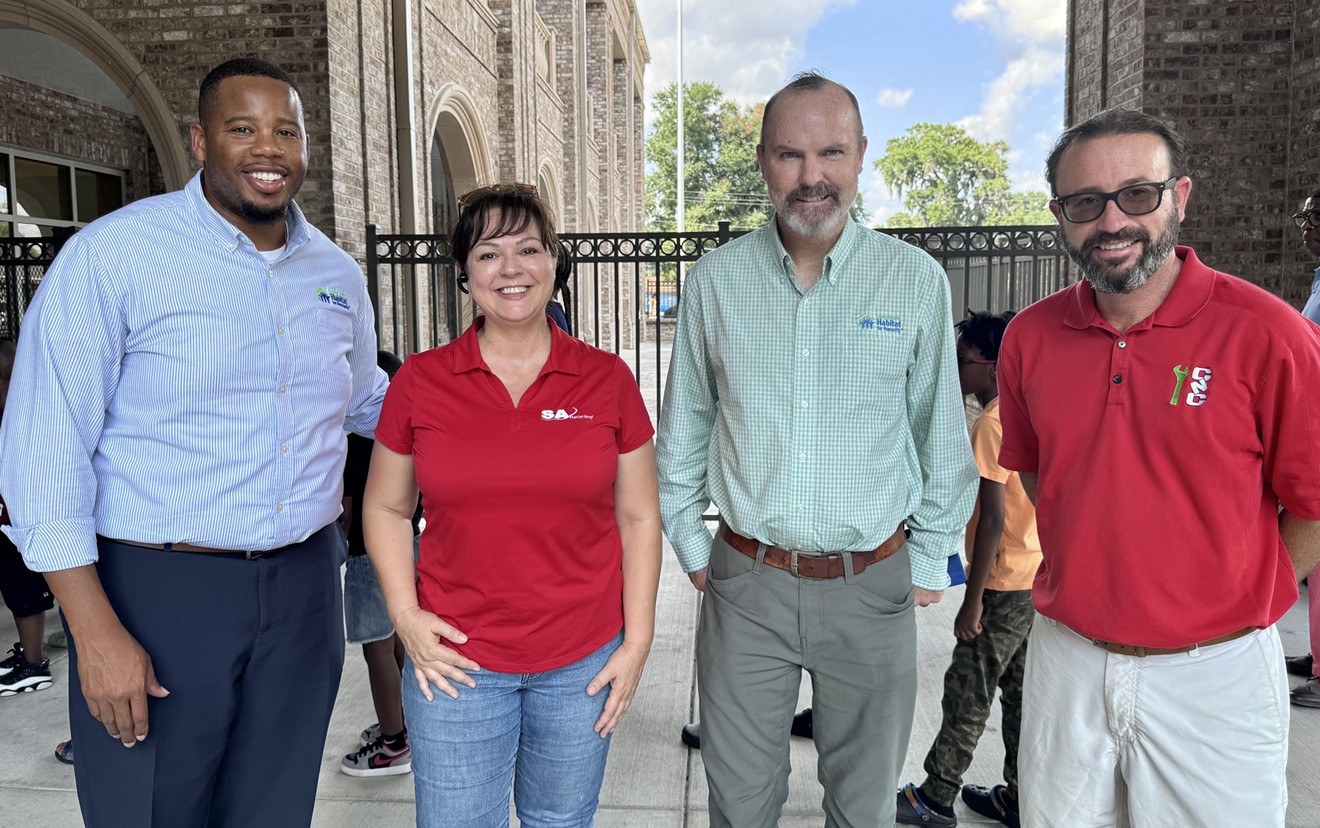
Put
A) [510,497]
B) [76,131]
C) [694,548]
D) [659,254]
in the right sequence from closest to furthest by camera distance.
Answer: [510,497]
[694,548]
[659,254]
[76,131]

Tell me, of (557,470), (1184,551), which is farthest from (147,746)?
(1184,551)

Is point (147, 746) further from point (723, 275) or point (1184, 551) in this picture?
point (1184, 551)

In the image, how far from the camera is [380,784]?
11.7 ft

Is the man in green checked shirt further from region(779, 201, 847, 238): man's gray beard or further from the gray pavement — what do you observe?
the gray pavement

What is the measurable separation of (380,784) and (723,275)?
95.1 inches

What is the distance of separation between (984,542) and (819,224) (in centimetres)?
126

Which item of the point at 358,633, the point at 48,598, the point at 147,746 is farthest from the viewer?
the point at 48,598

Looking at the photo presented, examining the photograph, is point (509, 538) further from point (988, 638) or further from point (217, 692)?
point (988, 638)

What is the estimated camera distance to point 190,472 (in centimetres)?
212

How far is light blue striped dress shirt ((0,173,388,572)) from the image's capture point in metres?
1.98

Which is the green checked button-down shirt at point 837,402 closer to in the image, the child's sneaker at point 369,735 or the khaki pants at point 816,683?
the khaki pants at point 816,683

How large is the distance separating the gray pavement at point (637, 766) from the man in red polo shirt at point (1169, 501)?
1421mm

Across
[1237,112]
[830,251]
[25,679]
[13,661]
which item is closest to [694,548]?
[830,251]

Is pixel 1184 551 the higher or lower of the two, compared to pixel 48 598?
higher
